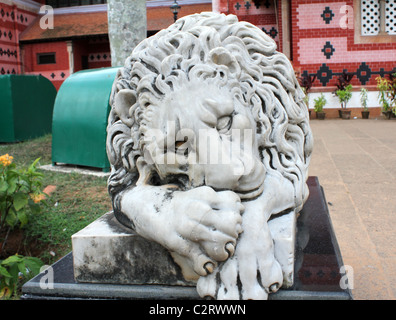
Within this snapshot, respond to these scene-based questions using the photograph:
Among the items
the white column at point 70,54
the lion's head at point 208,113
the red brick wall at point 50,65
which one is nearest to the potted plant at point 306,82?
the white column at point 70,54

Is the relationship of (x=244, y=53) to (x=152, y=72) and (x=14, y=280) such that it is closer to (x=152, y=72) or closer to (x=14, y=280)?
(x=152, y=72)

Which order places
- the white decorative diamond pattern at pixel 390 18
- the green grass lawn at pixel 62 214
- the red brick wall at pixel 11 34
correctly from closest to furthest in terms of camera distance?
the green grass lawn at pixel 62 214 < the white decorative diamond pattern at pixel 390 18 < the red brick wall at pixel 11 34

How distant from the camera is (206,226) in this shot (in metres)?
1.30

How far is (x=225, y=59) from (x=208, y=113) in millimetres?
251

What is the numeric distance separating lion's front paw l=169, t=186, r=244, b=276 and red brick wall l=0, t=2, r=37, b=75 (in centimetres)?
1430

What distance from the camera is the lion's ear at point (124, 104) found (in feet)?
5.27

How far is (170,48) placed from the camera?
5.11 feet

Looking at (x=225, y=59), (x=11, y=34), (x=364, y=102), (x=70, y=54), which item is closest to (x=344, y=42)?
(x=364, y=102)

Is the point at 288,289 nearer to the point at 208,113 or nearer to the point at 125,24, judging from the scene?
the point at 208,113

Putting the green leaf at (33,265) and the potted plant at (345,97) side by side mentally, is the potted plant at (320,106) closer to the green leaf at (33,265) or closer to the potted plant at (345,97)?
the potted plant at (345,97)

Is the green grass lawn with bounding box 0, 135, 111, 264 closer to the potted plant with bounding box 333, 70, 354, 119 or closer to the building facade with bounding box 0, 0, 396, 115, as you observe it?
the building facade with bounding box 0, 0, 396, 115

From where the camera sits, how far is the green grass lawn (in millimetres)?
3127

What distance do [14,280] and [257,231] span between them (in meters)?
1.69

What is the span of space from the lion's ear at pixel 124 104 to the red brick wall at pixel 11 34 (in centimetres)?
1386
